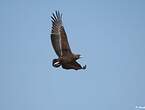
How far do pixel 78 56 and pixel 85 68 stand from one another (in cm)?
71

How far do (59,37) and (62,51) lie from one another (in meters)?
0.93

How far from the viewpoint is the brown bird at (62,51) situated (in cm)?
1822

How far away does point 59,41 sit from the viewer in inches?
744

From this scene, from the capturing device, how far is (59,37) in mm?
19109

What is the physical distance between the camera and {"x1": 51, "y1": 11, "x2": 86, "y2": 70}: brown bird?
59.8 feet

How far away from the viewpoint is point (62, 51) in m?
18.5

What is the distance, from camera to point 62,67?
59.6 ft

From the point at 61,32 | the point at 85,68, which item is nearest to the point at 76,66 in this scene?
the point at 85,68

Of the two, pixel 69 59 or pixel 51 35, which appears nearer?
pixel 69 59

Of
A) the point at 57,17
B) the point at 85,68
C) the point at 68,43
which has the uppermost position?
the point at 57,17

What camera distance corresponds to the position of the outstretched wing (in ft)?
60.9

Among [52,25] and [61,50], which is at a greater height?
[52,25]

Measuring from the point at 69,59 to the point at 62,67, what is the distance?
0.50m

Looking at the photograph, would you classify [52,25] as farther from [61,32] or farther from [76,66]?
[76,66]
